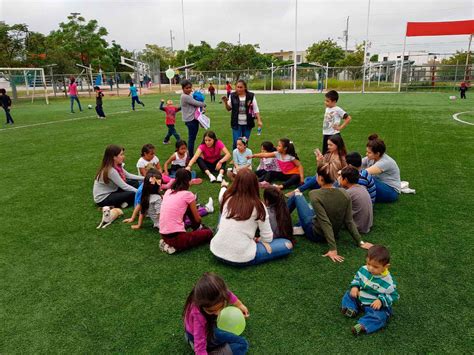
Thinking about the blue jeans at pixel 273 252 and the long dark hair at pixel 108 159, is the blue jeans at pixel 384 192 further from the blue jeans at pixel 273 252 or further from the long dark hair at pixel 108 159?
the long dark hair at pixel 108 159

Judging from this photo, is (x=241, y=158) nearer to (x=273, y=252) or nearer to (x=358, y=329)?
(x=273, y=252)

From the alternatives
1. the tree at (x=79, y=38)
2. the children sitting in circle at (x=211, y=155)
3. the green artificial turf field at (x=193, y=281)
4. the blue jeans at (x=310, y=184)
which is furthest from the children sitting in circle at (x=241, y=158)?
the tree at (x=79, y=38)

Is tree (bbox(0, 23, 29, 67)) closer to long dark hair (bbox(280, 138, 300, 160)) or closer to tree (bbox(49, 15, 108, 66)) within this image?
tree (bbox(49, 15, 108, 66))

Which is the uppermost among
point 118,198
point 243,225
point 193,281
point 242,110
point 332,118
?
point 242,110

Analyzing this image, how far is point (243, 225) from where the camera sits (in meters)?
3.79

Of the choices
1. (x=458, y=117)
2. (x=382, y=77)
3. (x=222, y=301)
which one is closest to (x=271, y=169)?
(x=222, y=301)

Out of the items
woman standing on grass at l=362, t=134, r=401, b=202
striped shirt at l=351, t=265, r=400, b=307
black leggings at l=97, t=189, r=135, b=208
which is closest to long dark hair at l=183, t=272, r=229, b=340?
striped shirt at l=351, t=265, r=400, b=307

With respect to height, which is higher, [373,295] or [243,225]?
[243,225]

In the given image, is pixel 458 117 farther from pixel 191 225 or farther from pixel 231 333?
pixel 231 333

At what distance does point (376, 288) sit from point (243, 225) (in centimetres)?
143

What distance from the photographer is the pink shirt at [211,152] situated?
7.56 m

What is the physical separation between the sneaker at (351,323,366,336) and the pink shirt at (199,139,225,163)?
5.13 m

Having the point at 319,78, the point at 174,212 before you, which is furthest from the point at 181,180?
the point at 319,78

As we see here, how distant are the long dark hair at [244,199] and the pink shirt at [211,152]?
12.4 ft
